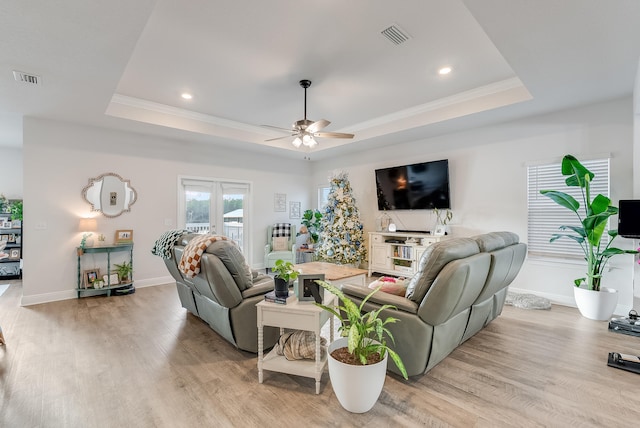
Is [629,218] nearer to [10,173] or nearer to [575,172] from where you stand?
[575,172]

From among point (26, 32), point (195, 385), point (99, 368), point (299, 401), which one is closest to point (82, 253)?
point (99, 368)

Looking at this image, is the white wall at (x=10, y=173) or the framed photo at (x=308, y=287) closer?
the framed photo at (x=308, y=287)

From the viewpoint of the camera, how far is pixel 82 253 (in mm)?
A: 4637

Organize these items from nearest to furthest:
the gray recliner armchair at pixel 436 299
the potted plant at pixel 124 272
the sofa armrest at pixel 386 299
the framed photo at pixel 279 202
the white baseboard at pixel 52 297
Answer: the gray recliner armchair at pixel 436 299 → the sofa armrest at pixel 386 299 → the white baseboard at pixel 52 297 → the potted plant at pixel 124 272 → the framed photo at pixel 279 202

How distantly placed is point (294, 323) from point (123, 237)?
4.35 m

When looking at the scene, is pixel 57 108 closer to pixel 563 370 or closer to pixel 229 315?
pixel 229 315

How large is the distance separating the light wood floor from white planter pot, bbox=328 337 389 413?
0.09 m

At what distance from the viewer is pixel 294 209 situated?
25.4ft

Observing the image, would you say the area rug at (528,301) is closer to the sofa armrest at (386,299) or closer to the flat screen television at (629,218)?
the flat screen television at (629,218)

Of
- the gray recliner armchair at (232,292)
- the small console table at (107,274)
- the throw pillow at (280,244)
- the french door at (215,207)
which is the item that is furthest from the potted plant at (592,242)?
the small console table at (107,274)

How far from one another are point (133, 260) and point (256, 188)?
112 inches

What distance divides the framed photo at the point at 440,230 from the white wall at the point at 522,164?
8.2 inches

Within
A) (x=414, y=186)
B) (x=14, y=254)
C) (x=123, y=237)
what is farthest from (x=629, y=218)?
(x=14, y=254)

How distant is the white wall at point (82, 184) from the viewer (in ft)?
14.5
